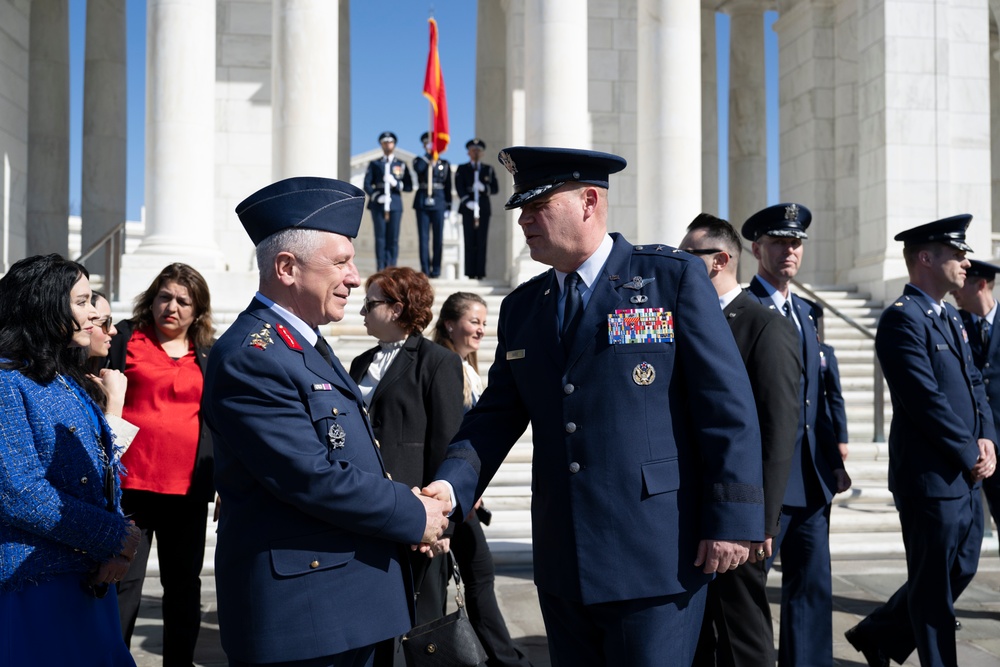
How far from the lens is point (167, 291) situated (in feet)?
17.4

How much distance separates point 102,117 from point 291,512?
19051 millimetres

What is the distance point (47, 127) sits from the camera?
2034cm

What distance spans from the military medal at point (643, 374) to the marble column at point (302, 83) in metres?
12.4

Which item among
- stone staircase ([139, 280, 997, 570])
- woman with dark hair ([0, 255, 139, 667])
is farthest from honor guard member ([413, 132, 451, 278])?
woman with dark hair ([0, 255, 139, 667])

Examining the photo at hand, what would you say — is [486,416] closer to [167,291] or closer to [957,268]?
[167,291]

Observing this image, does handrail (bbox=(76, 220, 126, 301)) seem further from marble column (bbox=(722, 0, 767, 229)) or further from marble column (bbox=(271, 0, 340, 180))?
marble column (bbox=(722, 0, 767, 229))

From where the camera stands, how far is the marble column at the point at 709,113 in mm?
23641

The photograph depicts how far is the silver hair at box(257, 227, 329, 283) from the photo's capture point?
3.17 m

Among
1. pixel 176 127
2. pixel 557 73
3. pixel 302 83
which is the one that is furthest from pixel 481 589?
pixel 557 73

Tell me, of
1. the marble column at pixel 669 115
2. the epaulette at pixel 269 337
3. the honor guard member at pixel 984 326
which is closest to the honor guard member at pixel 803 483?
the honor guard member at pixel 984 326

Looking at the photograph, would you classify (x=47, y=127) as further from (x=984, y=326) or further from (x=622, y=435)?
(x=622, y=435)

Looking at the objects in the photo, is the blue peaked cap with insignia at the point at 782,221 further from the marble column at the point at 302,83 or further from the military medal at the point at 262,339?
the marble column at the point at 302,83

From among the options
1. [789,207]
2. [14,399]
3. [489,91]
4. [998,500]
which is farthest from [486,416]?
[489,91]

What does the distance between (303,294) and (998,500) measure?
4.76 metres
